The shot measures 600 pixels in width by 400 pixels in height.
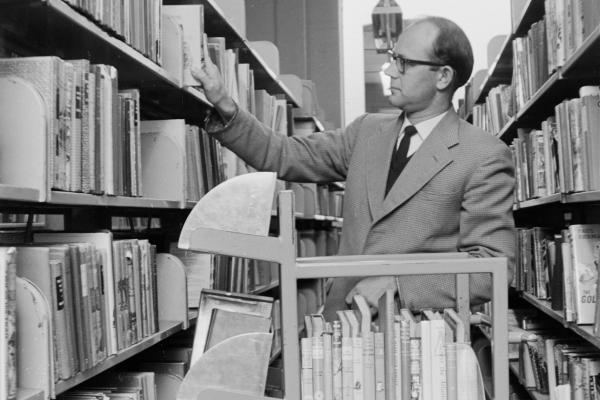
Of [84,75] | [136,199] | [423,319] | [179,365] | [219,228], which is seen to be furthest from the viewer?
[179,365]

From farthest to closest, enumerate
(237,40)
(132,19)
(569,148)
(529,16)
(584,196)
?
(529,16)
(237,40)
(569,148)
(584,196)
(132,19)

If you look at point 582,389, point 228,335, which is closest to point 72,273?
point 228,335

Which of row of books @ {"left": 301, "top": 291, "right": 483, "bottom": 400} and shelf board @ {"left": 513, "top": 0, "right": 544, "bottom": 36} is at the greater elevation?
shelf board @ {"left": 513, "top": 0, "right": 544, "bottom": 36}

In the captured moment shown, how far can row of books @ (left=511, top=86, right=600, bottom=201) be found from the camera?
223cm

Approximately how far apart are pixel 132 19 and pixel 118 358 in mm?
842

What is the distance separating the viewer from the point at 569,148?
2.42 m

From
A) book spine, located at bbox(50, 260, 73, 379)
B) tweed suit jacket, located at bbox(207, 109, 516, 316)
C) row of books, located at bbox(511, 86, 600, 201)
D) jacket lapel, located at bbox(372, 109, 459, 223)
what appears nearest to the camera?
book spine, located at bbox(50, 260, 73, 379)

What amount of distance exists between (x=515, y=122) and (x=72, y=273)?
277 centimetres

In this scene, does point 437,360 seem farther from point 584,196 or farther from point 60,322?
point 584,196

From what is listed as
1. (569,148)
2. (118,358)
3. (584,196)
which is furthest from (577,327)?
(118,358)

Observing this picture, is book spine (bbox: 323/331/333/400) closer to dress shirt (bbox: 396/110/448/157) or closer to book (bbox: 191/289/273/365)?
book (bbox: 191/289/273/365)

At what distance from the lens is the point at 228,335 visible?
4.90ft

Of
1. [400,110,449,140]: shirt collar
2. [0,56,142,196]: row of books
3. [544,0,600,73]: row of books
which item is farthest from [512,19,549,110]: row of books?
[0,56,142,196]: row of books

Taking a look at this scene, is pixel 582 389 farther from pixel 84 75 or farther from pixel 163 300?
pixel 84 75
